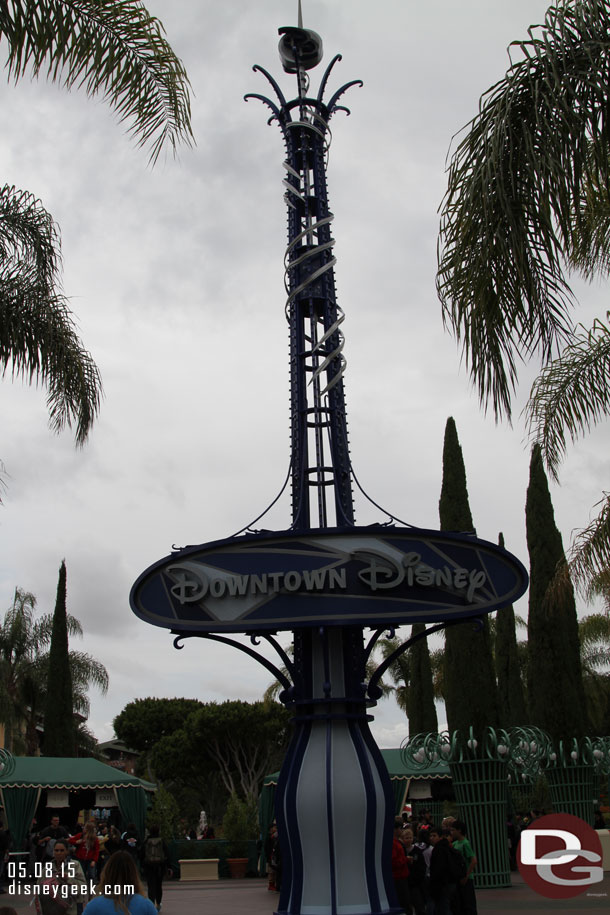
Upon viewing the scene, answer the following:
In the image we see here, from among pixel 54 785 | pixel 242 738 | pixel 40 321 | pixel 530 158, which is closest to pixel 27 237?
pixel 40 321

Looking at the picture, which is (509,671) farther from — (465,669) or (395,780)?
(465,669)

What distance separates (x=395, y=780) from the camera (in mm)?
27984

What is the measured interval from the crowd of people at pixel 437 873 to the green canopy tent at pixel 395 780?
12687 millimetres

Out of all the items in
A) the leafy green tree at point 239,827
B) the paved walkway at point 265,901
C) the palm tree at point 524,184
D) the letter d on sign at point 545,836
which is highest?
the palm tree at point 524,184

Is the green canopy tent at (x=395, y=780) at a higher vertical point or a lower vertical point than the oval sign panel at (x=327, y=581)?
lower

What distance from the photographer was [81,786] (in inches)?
1019

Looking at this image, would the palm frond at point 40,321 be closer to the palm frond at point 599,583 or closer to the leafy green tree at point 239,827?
the palm frond at point 599,583

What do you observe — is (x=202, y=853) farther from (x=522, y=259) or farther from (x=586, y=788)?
(x=522, y=259)

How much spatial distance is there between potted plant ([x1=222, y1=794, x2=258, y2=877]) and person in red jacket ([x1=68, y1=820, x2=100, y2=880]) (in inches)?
555

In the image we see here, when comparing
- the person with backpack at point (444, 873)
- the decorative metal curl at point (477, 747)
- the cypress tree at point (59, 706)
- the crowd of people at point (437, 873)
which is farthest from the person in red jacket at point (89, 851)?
the cypress tree at point (59, 706)

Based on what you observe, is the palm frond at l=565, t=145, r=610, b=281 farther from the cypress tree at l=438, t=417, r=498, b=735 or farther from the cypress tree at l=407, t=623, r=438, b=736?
the cypress tree at l=407, t=623, r=438, b=736

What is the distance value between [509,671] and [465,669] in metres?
13.2

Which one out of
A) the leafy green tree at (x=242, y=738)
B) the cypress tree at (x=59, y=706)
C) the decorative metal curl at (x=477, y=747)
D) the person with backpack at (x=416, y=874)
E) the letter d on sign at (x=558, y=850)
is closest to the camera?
the letter d on sign at (x=558, y=850)

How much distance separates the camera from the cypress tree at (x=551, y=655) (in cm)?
2542
